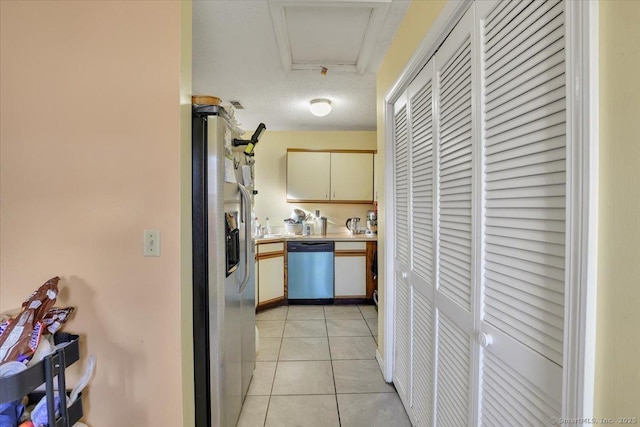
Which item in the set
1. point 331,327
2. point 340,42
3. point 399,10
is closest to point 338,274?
point 331,327

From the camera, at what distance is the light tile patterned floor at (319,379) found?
1.80 meters

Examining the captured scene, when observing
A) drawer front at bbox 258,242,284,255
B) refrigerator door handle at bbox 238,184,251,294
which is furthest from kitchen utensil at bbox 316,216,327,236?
refrigerator door handle at bbox 238,184,251,294

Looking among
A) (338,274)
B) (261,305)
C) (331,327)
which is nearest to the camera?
(331,327)

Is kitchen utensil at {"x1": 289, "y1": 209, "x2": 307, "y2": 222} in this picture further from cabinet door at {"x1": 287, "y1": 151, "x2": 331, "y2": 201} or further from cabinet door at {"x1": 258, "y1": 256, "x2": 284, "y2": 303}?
cabinet door at {"x1": 258, "y1": 256, "x2": 284, "y2": 303}

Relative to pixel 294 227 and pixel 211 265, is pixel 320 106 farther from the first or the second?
pixel 211 265

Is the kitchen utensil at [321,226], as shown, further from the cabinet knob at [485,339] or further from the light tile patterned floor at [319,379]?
the cabinet knob at [485,339]

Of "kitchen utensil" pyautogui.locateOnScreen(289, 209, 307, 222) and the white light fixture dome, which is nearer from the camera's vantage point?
the white light fixture dome

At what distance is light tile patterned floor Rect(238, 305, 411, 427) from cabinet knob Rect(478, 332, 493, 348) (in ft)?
3.76

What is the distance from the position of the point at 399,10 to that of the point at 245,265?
67.5 inches

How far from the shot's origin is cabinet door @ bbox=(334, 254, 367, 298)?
3.87 meters

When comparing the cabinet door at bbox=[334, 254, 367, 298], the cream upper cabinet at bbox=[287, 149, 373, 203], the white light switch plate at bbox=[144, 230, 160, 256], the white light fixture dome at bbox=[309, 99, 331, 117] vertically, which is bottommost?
the cabinet door at bbox=[334, 254, 367, 298]

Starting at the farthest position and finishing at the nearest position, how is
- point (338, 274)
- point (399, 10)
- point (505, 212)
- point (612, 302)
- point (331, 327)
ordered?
1. point (338, 274)
2. point (331, 327)
3. point (399, 10)
4. point (505, 212)
5. point (612, 302)

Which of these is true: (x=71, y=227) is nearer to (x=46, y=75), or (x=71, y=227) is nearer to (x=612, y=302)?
(x=46, y=75)

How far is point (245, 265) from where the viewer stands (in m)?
1.83
